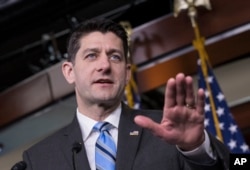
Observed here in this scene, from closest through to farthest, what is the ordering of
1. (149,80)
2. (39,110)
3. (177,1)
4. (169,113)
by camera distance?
(169,113), (177,1), (149,80), (39,110)

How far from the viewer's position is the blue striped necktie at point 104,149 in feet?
4.07

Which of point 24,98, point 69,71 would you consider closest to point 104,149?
point 69,71

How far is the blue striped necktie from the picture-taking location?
1239 millimetres

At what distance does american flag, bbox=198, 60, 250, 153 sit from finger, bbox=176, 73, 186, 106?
175 centimetres

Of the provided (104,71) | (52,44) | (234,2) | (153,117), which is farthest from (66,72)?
(52,44)

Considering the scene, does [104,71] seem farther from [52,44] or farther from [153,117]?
[52,44]

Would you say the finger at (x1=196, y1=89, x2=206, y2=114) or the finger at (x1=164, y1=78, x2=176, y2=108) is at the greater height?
the finger at (x1=164, y1=78, x2=176, y2=108)

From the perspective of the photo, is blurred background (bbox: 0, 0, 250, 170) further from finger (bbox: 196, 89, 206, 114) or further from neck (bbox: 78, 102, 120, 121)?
finger (bbox: 196, 89, 206, 114)

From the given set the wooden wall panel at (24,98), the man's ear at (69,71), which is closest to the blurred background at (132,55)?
the wooden wall panel at (24,98)

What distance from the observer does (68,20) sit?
11.2ft

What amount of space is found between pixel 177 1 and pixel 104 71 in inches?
68.0

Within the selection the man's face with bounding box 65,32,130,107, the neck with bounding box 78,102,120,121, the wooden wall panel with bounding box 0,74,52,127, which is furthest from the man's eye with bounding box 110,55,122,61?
the wooden wall panel with bounding box 0,74,52,127

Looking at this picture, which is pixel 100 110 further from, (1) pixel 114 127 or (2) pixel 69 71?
(2) pixel 69 71

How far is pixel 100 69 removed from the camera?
1.33m
